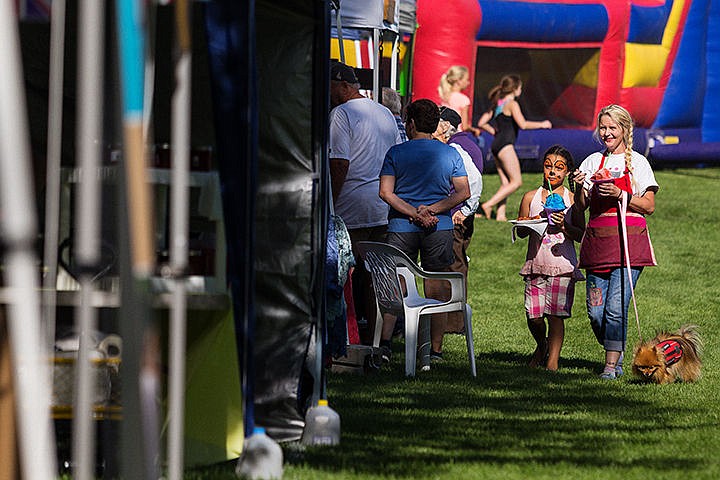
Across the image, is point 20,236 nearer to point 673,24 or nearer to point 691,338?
point 691,338

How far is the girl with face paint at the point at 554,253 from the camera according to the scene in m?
8.95

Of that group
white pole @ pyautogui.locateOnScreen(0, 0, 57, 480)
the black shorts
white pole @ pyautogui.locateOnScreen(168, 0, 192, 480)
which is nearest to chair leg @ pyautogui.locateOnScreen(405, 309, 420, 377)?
the black shorts

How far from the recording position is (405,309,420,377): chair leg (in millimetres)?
8648

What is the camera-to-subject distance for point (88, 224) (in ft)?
9.02

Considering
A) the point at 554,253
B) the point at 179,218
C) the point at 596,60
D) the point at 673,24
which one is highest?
the point at 673,24

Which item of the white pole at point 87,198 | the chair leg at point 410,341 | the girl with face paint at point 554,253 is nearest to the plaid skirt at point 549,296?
the girl with face paint at point 554,253

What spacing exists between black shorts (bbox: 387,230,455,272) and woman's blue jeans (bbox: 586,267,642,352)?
0.93m

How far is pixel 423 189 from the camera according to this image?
8.90 m

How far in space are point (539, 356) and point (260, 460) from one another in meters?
4.36

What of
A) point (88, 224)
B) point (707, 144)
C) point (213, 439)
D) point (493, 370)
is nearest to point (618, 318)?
point (493, 370)

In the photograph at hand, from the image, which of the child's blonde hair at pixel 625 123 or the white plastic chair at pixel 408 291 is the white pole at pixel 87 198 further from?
the child's blonde hair at pixel 625 123

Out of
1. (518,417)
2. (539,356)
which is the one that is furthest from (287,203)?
(539,356)

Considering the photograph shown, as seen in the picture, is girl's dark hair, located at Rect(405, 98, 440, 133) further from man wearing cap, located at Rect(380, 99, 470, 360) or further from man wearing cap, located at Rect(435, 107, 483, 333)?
man wearing cap, located at Rect(435, 107, 483, 333)

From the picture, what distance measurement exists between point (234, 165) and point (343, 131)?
138 inches
